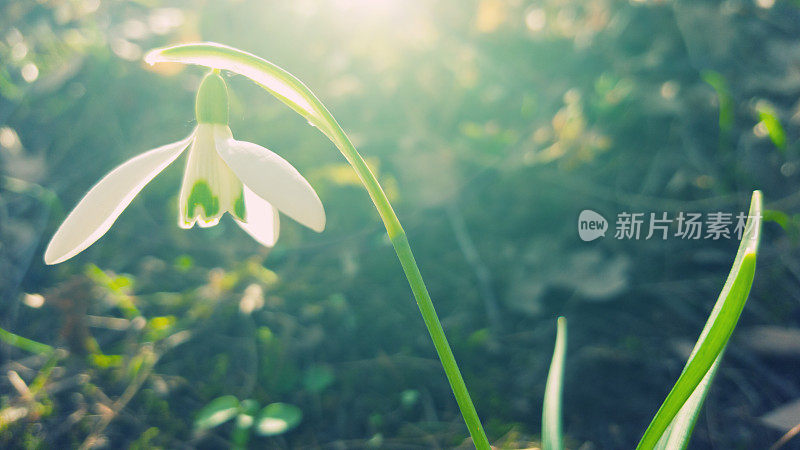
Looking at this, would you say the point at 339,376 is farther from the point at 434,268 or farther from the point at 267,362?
the point at 434,268

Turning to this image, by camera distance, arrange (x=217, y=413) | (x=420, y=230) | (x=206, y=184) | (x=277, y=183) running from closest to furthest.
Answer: (x=277, y=183) < (x=206, y=184) < (x=217, y=413) < (x=420, y=230)

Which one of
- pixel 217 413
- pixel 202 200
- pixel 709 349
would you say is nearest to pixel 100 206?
pixel 202 200

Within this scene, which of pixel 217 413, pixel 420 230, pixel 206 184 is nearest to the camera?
pixel 206 184

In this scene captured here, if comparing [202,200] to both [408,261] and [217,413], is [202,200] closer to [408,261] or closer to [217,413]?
[408,261]

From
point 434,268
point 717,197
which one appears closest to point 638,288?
point 717,197

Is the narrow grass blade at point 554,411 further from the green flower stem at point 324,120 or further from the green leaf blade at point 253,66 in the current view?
the green leaf blade at point 253,66

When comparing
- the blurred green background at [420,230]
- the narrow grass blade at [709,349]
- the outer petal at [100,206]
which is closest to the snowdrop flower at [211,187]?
the outer petal at [100,206]

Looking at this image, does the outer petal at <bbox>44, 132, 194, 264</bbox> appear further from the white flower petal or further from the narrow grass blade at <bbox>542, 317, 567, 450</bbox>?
the narrow grass blade at <bbox>542, 317, 567, 450</bbox>
